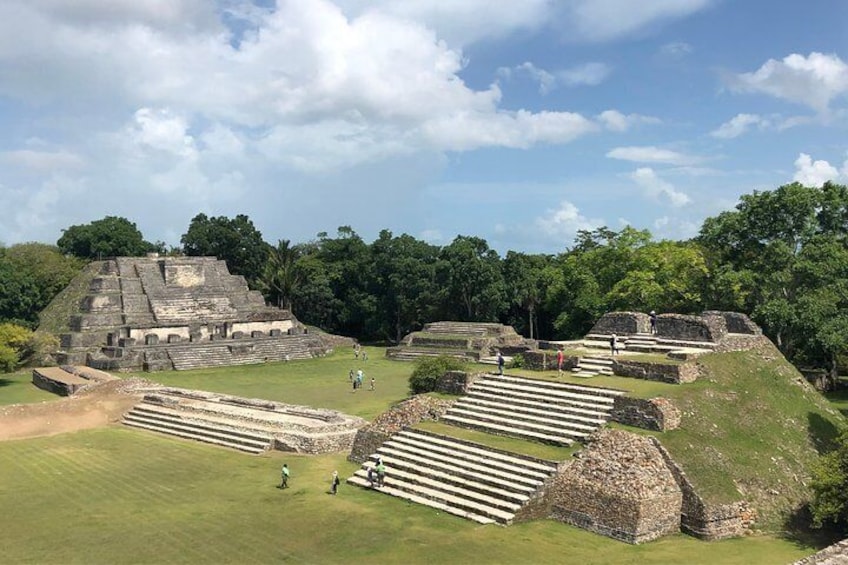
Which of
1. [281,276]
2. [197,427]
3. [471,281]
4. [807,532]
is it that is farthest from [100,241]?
[807,532]

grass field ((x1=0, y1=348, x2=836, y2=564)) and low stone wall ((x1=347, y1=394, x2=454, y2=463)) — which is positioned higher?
low stone wall ((x1=347, y1=394, x2=454, y2=463))

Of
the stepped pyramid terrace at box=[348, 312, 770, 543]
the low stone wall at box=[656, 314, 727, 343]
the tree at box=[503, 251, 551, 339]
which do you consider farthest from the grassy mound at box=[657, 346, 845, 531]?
the tree at box=[503, 251, 551, 339]

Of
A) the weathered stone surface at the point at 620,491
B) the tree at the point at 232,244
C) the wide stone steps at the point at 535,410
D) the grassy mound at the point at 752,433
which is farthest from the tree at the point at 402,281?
the weathered stone surface at the point at 620,491

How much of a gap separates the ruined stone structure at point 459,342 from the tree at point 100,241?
1397 inches

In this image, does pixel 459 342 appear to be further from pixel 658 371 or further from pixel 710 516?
pixel 710 516

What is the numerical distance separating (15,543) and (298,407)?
38.6 feet

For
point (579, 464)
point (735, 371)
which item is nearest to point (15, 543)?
point (579, 464)

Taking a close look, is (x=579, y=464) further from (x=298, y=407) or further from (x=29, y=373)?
(x=29, y=373)

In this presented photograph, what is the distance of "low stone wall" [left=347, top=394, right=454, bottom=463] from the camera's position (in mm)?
18547

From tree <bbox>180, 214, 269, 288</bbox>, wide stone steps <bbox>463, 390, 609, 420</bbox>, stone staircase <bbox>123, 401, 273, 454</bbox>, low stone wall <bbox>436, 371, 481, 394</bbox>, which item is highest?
tree <bbox>180, 214, 269, 288</bbox>

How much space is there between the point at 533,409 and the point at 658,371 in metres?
Answer: 3.51

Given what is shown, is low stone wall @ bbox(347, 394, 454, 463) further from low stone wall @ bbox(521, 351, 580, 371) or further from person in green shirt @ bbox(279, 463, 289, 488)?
low stone wall @ bbox(521, 351, 580, 371)

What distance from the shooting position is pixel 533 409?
17.5 m

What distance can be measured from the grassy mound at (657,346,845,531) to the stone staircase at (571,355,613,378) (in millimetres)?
2582
